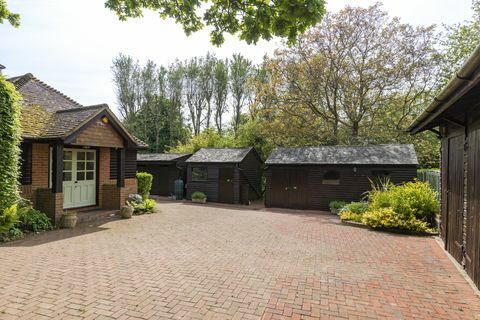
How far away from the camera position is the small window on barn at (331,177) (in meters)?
14.4

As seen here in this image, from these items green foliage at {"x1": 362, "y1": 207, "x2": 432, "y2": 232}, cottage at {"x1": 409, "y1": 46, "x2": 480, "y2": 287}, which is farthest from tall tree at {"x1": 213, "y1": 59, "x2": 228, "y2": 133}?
cottage at {"x1": 409, "y1": 46, "x2": 480, "y2": 287}

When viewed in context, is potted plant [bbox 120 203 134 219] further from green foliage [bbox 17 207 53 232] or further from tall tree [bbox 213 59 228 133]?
tall tree [bbox 213 59 228 133]

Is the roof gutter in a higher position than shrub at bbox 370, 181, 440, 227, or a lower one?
higher

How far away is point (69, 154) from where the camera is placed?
10.8 metres

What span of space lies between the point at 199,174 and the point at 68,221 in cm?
973

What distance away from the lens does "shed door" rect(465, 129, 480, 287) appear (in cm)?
457

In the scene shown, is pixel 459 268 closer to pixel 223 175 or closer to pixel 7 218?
pixel 7 218

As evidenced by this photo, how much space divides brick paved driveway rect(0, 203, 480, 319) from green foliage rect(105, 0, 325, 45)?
3821 mm

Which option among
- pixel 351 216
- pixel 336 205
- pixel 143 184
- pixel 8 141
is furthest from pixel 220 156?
pixel 8 141

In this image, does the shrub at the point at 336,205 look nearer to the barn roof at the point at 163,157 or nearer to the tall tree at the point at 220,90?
the barn roof at the point at 163,157

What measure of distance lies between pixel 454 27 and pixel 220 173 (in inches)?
765

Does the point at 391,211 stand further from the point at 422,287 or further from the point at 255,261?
the point at 255,261

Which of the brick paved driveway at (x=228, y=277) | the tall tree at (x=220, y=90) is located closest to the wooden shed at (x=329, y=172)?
the brick paved driveway at (x=228, y=277)

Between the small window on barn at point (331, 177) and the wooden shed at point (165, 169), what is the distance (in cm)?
967
